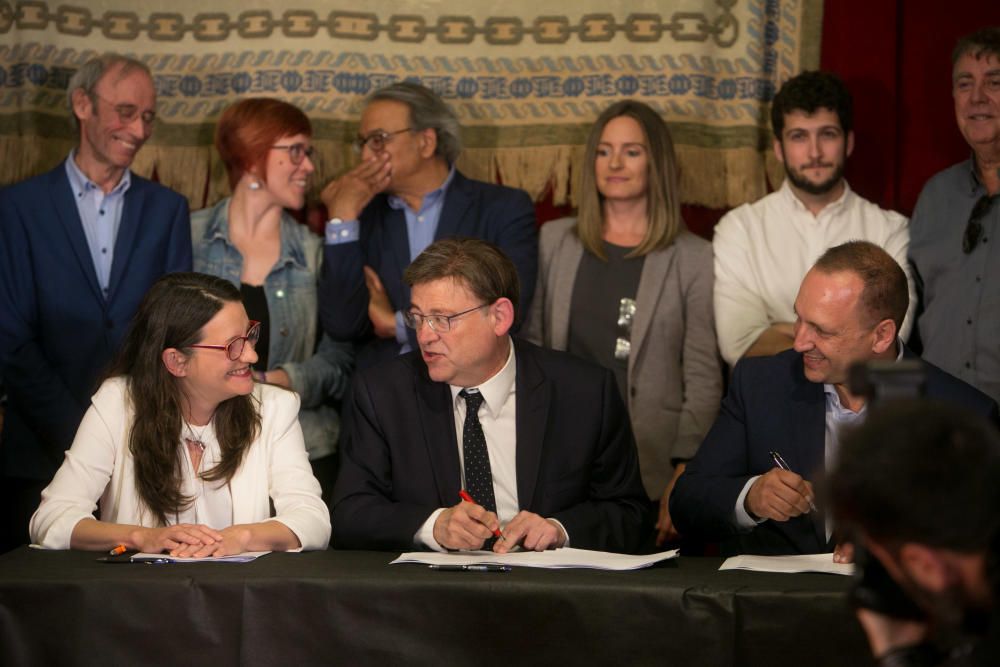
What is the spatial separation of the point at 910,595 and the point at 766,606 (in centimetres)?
81

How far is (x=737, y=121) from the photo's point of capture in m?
4.51

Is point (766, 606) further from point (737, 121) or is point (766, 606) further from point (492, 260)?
point (737, 121)

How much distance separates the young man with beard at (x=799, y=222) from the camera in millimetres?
4074

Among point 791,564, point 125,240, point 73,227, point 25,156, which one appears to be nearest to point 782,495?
point 791,564

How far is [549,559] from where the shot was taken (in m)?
2.60

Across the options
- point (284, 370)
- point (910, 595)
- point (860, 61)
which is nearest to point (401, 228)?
point (284, 370)

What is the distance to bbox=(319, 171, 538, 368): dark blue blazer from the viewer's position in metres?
3.99

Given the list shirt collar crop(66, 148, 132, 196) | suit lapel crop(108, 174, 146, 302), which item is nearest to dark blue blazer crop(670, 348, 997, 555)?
suit lapel crop(108, 174, 146, 302)

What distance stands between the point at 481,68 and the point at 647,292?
1.10m

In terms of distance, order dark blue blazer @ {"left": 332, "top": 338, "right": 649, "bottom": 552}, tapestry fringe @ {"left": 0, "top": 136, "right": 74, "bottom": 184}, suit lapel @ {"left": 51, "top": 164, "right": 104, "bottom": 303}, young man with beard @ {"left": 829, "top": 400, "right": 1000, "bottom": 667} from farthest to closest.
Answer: tapestry fringe @ {"left": 0, "top": 136, "right": 74, "bottom": 184}
suit lapel @ {"left": 51, "top": 164, "right": 104, "bottom": 303}
dark blue blazer @ {"left": 332, "top": 338, "right": 649, "bottom": 552}
young man with beard @ {"left": 829, "top": 400, "right": 1000, "bottom": 667}

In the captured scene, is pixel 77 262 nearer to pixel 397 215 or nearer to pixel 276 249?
pixel 276 249

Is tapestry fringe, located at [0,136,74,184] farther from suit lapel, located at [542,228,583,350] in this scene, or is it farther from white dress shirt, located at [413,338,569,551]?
white dress shirt, located at [413,338,569,551]

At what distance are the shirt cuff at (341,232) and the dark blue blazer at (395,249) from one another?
0.03 meters

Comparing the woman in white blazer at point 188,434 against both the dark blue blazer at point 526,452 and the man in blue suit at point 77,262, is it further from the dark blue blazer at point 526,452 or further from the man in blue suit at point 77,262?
the man in blue suit at point 77,262
